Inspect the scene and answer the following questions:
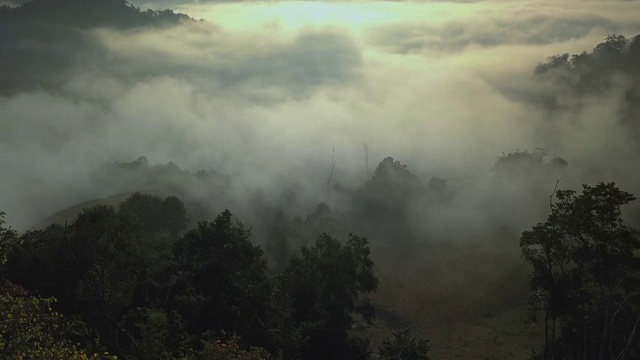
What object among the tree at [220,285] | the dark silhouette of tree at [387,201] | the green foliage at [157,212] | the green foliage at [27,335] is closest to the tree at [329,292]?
the tree at [220,285]

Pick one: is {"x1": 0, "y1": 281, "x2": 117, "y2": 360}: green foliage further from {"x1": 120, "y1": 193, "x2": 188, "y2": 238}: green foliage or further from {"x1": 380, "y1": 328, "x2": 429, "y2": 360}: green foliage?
{"x1": 120, "y1": 193, "x2": 188, "y2": 238}: green foliage

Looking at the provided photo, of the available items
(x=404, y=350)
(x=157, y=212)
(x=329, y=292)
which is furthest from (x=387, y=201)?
(x=404, y=350)

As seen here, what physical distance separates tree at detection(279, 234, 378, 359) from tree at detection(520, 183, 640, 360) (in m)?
20.5

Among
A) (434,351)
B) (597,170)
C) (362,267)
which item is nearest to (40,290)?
(362,267)

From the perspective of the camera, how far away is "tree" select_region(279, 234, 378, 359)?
57.2 m

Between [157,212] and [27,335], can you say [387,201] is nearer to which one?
[157,212]

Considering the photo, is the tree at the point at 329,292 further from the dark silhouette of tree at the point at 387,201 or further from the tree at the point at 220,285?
the dark silhouette of tree at the point at 387,201

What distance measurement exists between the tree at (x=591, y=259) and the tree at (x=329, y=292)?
20.5 m

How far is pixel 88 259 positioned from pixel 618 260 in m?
43.2

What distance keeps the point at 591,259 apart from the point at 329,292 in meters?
28.2

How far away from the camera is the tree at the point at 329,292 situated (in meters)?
57.2

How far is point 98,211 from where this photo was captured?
155 feet

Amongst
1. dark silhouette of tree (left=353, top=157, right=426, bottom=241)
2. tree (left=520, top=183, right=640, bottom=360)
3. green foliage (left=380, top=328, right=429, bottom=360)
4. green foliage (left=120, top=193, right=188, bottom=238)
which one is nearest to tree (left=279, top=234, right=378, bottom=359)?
green foliage (left=380, top=328, right=429, bottom=360)

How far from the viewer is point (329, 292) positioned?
190ft
